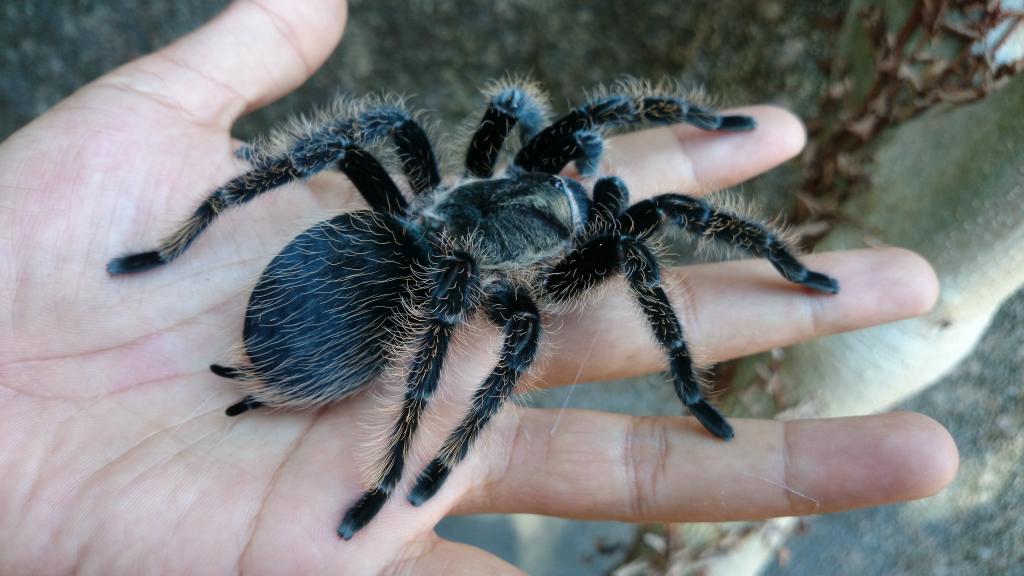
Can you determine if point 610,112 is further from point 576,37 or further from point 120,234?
point 120,234

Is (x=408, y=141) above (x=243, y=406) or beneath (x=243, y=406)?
above

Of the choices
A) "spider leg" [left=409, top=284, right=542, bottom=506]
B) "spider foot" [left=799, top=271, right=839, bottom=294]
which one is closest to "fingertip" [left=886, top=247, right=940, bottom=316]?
"spider foot" [left=799, top=271, right=839, bottom=294]

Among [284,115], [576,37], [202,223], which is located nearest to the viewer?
[202,223]

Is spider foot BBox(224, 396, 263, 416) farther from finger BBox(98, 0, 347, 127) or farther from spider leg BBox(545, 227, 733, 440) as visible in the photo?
finger BBox(98, 0, 347, 127)

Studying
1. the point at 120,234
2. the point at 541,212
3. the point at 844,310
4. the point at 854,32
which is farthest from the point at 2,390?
the point at 854,32

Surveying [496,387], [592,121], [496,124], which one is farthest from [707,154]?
[496,387]

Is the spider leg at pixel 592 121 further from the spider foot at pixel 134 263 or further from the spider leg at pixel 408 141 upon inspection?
the spider foot at pixel 134 263

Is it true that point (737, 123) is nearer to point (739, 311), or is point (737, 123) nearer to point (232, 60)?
point (739, 311)
